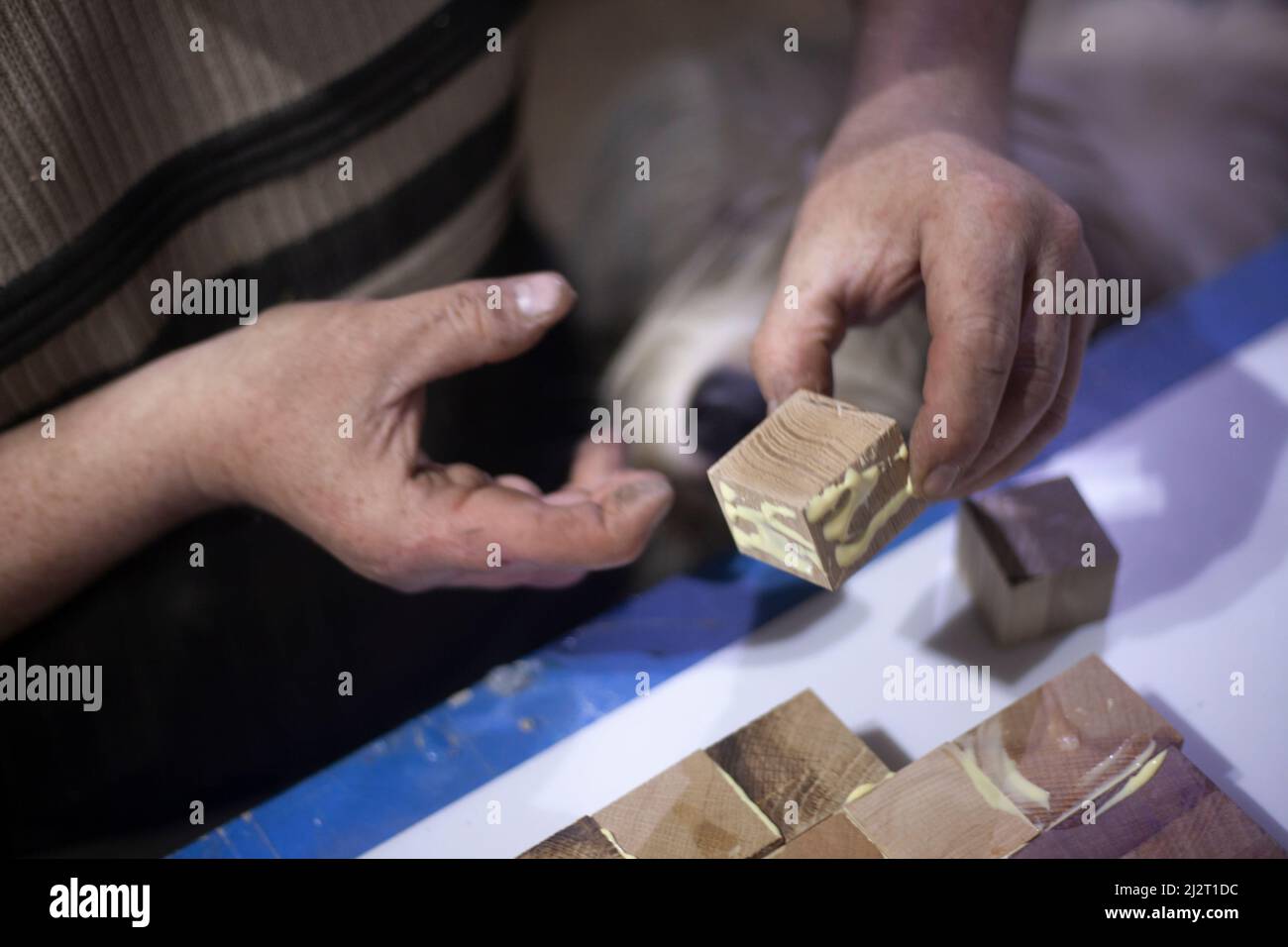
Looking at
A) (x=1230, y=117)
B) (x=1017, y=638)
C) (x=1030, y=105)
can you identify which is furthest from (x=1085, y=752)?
(x=1230, y=117)

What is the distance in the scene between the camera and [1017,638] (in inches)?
38.8

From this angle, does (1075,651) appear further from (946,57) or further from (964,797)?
(946,57)

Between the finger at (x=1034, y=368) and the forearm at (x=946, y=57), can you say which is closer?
the finger at (x=1034, y=368)

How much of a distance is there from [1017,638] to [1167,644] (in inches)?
4.6

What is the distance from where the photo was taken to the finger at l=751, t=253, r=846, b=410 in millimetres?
917

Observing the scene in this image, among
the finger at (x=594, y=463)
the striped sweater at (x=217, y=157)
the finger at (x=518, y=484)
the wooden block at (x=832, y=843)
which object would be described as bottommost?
the wooden block at (x=832, y=843)

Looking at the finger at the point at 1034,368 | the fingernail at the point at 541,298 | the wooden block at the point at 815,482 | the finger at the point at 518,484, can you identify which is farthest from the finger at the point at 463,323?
the finger at the point at 1034,368

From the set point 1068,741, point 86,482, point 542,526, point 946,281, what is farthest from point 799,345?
point 86,482

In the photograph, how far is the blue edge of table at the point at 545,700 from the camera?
965 mm

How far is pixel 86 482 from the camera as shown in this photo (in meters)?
1.00

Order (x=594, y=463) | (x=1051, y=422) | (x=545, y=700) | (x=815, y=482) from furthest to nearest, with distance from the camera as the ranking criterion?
(x=594, y=463), (x=545, y=700), (x=1051, y=422), (x=815, y=482)

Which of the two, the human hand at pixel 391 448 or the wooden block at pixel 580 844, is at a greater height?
the human hand at pixel 391 448

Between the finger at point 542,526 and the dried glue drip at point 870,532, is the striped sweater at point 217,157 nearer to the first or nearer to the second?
the finger at point 542,526

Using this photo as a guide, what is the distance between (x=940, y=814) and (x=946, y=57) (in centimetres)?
66
